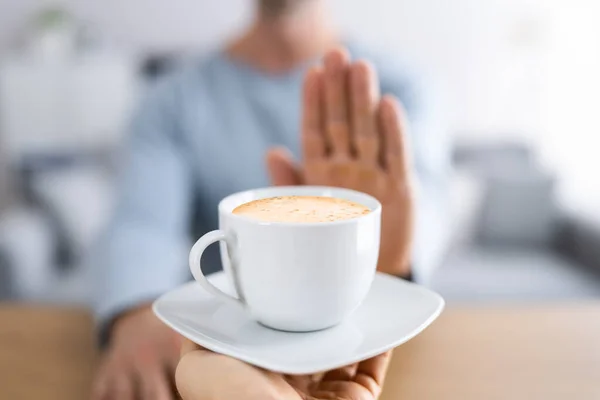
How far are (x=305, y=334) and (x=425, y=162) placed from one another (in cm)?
71

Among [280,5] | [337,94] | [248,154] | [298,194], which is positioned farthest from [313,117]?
[280,5]

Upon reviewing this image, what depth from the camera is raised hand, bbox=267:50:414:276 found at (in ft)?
1.94

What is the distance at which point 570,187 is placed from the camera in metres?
2.88

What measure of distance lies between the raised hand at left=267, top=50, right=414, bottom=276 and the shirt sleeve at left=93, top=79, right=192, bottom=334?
21 centimetres

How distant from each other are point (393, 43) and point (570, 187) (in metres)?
1.05

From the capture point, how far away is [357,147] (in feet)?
Answer: 2.01

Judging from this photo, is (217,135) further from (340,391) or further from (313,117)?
(340,391)

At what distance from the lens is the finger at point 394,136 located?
574 millimetres

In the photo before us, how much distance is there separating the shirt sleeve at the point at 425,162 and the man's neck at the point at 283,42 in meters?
0.17

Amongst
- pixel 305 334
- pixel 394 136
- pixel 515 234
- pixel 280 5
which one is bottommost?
pixel 515 234

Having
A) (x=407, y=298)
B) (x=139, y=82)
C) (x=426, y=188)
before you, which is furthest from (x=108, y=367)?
(x=139, y=82)

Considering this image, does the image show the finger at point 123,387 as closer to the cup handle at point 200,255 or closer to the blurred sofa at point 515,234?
the cup handle at point 200,255

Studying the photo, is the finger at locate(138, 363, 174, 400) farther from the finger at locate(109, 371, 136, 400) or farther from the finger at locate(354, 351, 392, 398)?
the finger at locate(354, 351, 392, 398)

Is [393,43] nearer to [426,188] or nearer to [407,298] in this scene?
[426,188]
